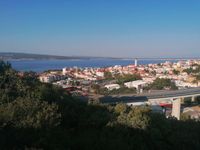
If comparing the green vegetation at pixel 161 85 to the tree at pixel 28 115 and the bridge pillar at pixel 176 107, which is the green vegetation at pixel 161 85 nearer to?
the bridge pillar at pixel 176 107

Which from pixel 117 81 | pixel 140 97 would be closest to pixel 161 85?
pixel 117 81

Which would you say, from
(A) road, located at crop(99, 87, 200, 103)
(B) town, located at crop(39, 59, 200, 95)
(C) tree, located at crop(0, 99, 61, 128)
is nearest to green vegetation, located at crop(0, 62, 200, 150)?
(C) tree, located at crop(0, 99, 61, 128)

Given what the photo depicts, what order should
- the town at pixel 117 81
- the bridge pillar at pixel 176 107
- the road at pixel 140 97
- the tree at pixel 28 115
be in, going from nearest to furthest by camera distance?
the tree at pixel 28 115
the road at pixel 140 97
the bridge pillar at pixel 176 107
the town at pixel 117 81

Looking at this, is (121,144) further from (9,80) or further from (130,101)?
(130,101)

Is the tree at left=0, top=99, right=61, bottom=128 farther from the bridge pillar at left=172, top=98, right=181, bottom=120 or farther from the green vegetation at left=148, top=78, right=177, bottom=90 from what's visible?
the green vegetation at left=148, top=78, right=177, bottom=90

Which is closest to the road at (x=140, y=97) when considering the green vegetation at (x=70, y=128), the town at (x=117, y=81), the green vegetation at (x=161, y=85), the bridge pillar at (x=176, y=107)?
the bridge pillar at (x=176, y=107)

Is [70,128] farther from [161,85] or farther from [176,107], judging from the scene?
[161,85]

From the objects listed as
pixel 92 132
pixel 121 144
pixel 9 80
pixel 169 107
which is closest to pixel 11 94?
pixel 9 80

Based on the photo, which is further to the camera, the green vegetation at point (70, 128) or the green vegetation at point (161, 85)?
the green vegetation at point (161, 85)
